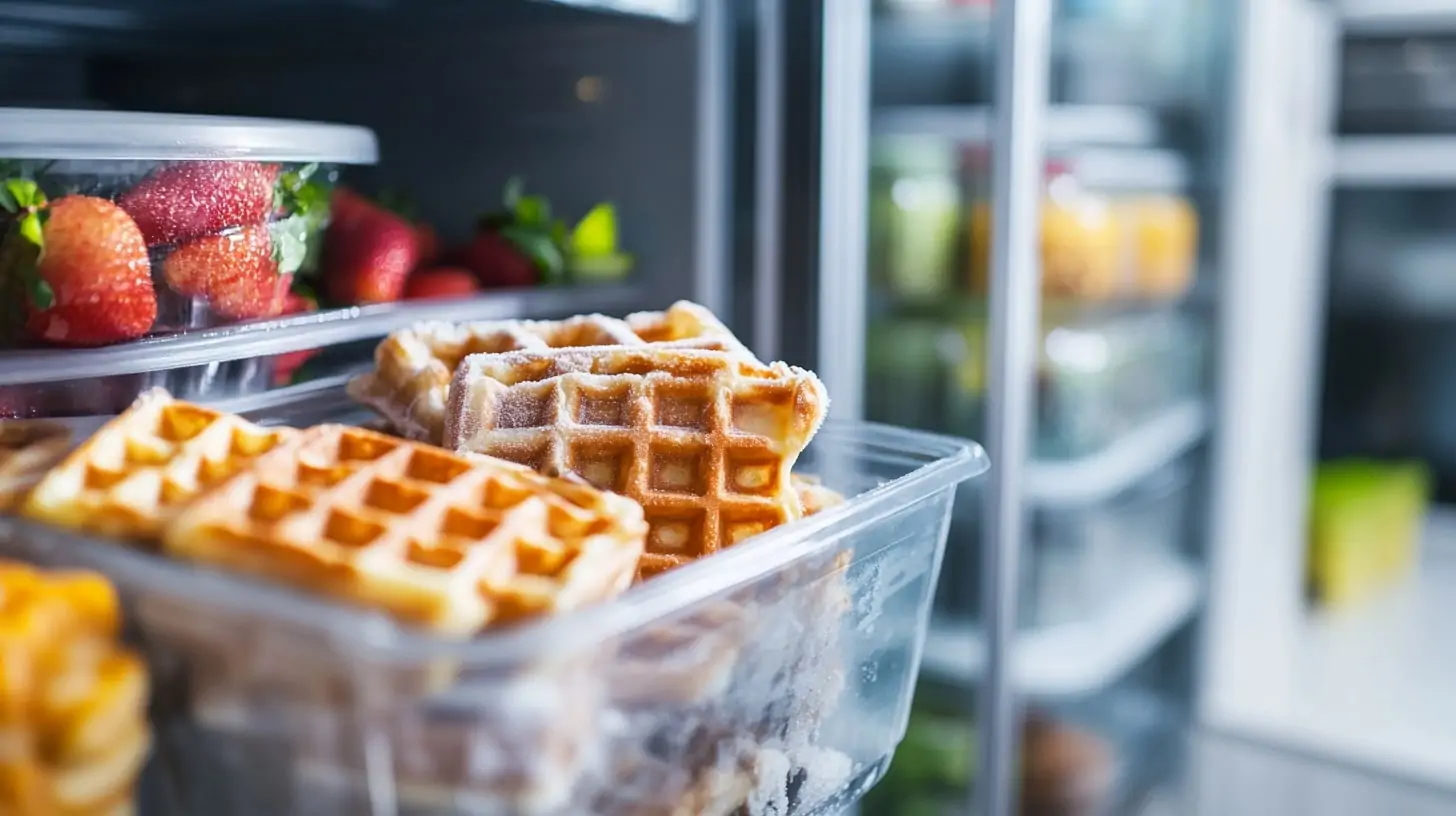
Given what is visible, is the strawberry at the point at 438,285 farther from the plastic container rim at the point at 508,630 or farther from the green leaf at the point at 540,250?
the plastic container rim at the point at 508,630

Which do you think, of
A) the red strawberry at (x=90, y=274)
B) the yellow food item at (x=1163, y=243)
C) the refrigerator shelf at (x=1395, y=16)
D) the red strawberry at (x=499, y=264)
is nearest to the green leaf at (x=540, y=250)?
the red strawberry at (x=499, y=264)

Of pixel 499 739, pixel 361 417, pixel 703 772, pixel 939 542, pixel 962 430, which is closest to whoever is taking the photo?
pixel 499 739

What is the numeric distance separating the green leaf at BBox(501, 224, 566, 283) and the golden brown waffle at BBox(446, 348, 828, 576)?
Answer: 0.35 meters

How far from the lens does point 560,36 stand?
0.93m

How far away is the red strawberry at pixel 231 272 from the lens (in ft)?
2.09

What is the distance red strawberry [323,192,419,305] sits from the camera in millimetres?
845

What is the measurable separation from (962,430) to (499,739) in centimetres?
143

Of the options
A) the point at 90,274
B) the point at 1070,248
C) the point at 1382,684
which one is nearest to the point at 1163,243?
the point at 1070,248

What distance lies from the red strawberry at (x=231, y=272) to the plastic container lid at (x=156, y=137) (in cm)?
4

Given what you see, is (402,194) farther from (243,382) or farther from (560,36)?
(243,382)

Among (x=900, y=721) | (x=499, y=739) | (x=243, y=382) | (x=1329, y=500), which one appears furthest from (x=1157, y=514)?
(x=499, y=739)

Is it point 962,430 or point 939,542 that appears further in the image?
point 962,430

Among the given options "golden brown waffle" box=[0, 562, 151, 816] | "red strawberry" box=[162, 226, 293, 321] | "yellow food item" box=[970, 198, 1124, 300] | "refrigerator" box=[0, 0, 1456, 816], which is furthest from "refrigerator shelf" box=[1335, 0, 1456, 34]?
"golden brown waffle" box=[0, 562, 151, 816]

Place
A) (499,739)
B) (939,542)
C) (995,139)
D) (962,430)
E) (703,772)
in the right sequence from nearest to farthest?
(499,739)
(703,772)
(939,542)
(995,139)
(962,430)
